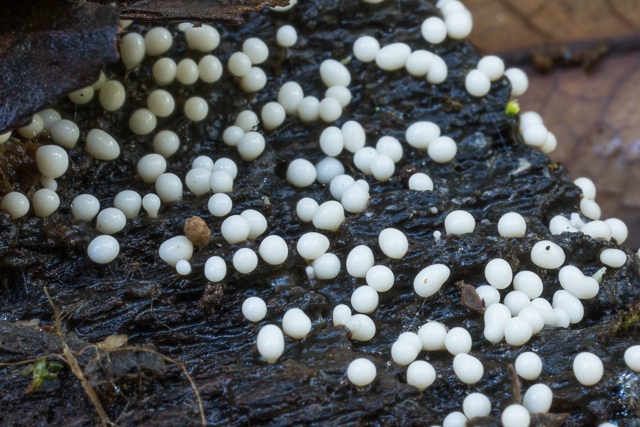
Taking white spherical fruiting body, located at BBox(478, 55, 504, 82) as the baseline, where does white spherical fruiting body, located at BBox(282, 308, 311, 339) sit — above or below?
below

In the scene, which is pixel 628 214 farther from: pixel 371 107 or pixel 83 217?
pixel 83 217

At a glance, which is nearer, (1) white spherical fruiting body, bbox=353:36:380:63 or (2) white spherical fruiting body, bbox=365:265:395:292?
(2) white spherical fruiting body, bbox=365:265:395:292

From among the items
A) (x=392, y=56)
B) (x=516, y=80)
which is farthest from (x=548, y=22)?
(x=392, y=56)

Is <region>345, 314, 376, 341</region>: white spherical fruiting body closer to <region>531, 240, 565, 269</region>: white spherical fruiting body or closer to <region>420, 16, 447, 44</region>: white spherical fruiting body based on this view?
<region>531, 240, 565, 269</region>: white spherical fruiting body

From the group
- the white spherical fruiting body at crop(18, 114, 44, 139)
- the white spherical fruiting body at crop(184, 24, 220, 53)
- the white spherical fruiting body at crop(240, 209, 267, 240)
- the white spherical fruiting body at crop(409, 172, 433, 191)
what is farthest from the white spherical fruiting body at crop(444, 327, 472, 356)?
the white spherical fruiting body at crop(18, 114, 44, 139)

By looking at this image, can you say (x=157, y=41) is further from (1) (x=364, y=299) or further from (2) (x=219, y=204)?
(1) (x=364, y=299)

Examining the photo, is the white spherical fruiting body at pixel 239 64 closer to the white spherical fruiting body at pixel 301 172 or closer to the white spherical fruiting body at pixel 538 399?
the white spherical fruiting body at pixel 301 172
